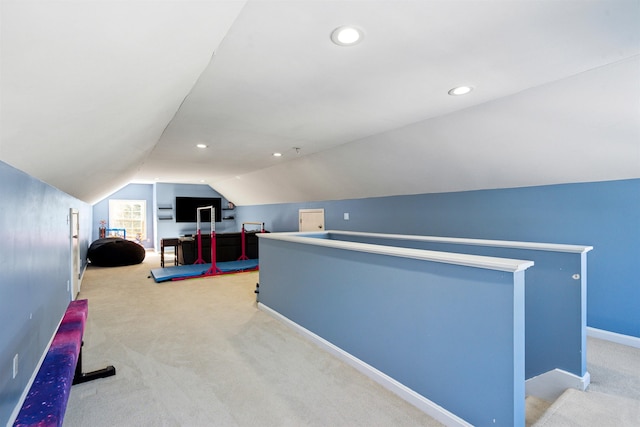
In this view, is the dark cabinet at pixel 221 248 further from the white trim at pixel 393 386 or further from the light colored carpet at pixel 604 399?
the light colored carpet at pixel 604 399

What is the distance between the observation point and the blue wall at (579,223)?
3031 mm

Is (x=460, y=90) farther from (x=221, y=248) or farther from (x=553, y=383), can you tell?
(x=221, y=248)

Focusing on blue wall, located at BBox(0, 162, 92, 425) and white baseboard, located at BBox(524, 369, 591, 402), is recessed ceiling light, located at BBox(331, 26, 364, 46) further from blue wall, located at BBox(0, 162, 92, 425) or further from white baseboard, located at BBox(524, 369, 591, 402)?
white baseboard, located at BBox(524, 369, 591, 402)

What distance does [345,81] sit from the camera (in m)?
2.39

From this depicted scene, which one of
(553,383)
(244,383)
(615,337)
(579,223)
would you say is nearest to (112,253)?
(244,383)

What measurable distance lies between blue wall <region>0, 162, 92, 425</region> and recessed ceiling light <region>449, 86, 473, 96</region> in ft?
9.82

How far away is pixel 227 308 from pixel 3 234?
9.19 feet

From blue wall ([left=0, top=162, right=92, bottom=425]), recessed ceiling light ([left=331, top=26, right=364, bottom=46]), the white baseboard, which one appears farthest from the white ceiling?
the white baseboard

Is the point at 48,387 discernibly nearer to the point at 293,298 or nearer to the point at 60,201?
the point at 293,298

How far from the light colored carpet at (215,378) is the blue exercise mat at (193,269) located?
1.62 m

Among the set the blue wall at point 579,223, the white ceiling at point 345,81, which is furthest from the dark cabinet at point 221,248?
the blue wall at point 579,223

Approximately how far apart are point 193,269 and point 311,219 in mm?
2760

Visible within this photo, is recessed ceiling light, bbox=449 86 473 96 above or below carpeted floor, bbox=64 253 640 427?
above

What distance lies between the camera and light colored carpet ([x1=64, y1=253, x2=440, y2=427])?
1.97m
